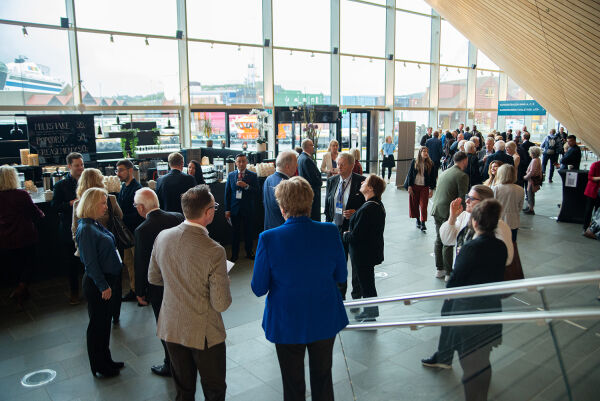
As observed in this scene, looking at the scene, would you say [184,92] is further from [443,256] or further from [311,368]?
[311,368]

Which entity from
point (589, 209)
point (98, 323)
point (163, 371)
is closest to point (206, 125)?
point (589, 209)

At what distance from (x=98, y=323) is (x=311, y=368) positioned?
2.04 meters

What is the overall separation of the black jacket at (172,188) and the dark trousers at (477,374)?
178 inches

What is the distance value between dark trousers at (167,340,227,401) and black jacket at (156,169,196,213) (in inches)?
134

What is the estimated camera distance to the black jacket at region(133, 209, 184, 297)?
11.9 feet

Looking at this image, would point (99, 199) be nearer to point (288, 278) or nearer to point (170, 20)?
point (288, 278)

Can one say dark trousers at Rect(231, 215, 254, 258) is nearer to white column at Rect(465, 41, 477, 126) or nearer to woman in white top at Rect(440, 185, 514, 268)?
woman in white top at Rect(440, 185, 514, 268)

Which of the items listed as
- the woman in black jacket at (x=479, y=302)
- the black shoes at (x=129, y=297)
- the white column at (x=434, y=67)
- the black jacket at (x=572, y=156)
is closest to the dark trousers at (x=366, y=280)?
the woman in black jacket at (x=479, y=302)

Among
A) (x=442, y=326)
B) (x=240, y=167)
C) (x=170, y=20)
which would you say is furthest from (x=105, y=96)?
(x=442, y=326)

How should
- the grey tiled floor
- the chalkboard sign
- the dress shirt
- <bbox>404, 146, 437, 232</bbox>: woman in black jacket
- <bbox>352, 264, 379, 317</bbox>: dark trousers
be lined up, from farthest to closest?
the chalkboard sign < <bbox>404, 146, 437, 232</bbox>: woman in black jacket < the dress shirt < <bbox>352, 264, 379, 317</bbox>: dark trousers < the grey tiled floor

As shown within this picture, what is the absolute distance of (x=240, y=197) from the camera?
6.66 meters

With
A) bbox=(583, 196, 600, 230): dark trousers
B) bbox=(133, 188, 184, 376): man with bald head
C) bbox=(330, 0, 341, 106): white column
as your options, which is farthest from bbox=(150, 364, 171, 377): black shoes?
bbox=(330, 0, 341, 106): white column

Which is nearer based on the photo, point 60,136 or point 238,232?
point 238,232

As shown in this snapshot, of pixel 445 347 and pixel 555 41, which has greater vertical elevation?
pixel 555 41
